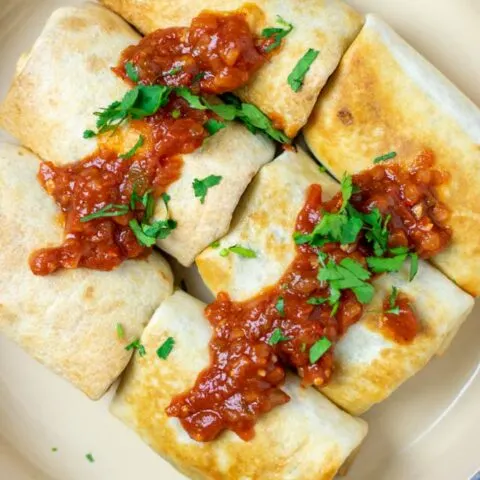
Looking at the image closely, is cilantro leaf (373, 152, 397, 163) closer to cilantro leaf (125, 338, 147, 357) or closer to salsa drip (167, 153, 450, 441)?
salsa drip (167, 153, 450, 441)

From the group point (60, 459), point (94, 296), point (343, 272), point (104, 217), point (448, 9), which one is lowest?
point (60, 459)

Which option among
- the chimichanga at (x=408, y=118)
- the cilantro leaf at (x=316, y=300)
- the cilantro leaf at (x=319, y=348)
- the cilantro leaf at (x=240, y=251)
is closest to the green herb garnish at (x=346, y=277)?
the cilantro leaf at (x=316, y=300)

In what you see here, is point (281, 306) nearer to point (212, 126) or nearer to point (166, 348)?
point (166, 348)

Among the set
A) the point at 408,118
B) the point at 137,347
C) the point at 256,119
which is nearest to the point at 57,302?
the point at 137,347

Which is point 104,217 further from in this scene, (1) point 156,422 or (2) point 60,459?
(2) point 60,459

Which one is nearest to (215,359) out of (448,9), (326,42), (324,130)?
(324,130)

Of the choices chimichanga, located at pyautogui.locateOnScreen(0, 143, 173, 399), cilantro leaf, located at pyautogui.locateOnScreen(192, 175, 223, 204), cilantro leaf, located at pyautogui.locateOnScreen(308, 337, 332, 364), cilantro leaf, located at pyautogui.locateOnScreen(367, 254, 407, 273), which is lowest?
chimichanga, located at pyautogui.locateOnScreen(0, 143, 173, 399)

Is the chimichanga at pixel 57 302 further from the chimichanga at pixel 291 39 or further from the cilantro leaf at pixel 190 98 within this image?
the chimichanga at pixel 291 39

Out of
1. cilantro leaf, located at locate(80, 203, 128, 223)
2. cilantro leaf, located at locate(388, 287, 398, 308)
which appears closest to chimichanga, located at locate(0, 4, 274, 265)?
cilantro leaf, located at locate(80, 203, 128, 223)
